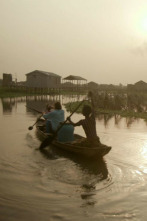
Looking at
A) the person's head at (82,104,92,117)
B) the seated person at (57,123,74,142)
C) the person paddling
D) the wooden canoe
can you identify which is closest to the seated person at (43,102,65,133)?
the seated person at (57,123,74,142)

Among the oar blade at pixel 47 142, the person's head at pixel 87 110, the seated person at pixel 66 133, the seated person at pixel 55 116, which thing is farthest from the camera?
the seated person at pixel 55 116

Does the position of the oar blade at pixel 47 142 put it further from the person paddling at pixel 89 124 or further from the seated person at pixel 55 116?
the person paddling at pixel 89 124

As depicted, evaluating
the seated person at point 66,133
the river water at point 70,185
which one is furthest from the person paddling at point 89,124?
the seated person at point 66,133

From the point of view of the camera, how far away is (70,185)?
670cm

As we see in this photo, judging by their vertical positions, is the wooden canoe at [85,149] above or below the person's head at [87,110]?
below

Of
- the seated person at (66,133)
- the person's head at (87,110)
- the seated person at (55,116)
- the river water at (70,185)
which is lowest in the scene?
the river water at (70,185)

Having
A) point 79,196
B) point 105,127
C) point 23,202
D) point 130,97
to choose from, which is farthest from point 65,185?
point 130,97

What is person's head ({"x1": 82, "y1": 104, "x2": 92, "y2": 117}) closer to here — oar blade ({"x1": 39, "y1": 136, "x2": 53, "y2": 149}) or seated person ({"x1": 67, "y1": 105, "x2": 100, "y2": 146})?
seated person ({"x1": 67, "y1": 105, "x2": 100, "y2": 146})

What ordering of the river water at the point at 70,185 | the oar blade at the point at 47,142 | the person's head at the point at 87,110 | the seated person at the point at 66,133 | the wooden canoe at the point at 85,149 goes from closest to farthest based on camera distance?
the river water at the point at 70,185 < the person's head at the point at 87,110 < the wooden canoe at the point at 85,149 < the seated person at the point at 66,133 < the oar blade at the point at 47,142

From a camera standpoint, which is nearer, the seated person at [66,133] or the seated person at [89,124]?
the seated person at [89,124]

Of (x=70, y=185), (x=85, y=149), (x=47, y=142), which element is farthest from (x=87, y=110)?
(x=47, y=142)

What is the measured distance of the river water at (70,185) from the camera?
5242mm

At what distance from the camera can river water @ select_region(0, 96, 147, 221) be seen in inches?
206

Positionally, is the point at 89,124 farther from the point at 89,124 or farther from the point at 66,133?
the point at 66,133
